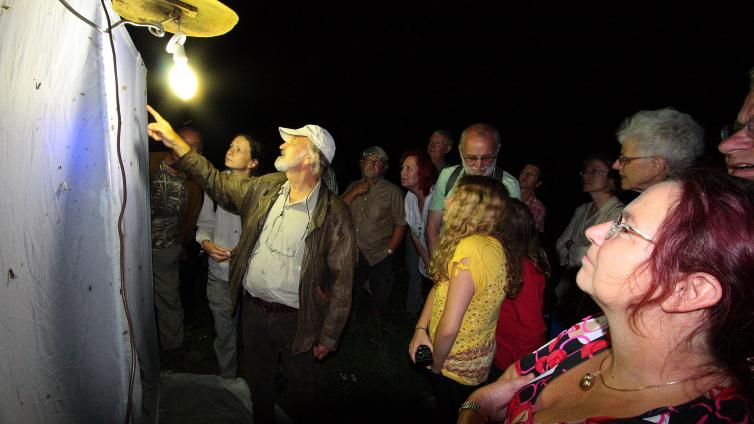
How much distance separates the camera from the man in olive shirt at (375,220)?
486 cm

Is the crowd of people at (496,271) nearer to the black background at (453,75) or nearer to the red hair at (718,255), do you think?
the red hair at (718,255)

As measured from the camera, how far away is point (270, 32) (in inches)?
426

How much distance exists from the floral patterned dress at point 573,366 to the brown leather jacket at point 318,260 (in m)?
1.45

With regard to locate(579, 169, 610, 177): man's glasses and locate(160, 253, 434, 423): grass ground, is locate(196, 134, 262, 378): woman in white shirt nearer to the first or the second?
locate(160, 253, 434, 423): grass ground

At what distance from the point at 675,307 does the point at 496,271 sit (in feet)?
3.70

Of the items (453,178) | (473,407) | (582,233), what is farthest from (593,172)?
(473,407)

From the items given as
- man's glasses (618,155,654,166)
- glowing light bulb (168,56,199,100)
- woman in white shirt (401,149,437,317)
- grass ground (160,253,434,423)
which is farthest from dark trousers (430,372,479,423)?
woman in white shirt (401,149,437,317)

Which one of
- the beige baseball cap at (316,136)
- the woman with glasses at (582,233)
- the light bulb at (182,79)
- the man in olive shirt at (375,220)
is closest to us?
the light bulb at (182,79)

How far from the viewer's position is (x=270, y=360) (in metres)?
2.87

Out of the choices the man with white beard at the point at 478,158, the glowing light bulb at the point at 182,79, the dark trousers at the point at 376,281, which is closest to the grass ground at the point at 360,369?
the dark trousers at the point at 376,281

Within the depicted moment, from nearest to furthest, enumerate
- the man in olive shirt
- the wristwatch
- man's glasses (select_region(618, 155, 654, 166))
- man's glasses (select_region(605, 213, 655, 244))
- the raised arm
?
1. man's glasses (select_region(605, 213, 655, 244))
2. the wristwatch
3. the raised arm
4. man's glasses (select_region(618, 155, 654, 166))
5. the man in olive shirt

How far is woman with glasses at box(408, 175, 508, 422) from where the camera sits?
6.84 feet

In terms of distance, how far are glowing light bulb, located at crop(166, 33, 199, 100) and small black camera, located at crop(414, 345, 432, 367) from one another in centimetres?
198

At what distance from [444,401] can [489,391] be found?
90cm
